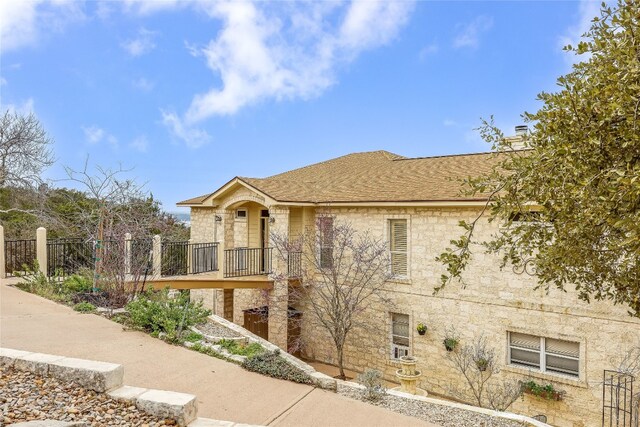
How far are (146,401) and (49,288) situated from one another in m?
8.46

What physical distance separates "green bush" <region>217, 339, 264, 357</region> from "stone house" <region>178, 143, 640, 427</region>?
5448 mm

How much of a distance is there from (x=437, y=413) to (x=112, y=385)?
491cm

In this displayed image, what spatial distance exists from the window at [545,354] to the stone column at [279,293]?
7.11m

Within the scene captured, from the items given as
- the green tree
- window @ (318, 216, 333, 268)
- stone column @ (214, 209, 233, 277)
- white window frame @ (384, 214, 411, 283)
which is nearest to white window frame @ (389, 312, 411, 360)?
white window frame @ (384, 214, 411, 283)

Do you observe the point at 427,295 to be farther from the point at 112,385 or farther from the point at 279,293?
the point at 112,385

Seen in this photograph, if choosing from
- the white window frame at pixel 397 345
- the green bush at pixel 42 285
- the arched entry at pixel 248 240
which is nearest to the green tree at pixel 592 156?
the white window frame at pixel 397 345

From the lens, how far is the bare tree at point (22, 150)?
22109mm

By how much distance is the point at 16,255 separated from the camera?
1424 centimetres

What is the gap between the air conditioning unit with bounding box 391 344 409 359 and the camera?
45.3 ft

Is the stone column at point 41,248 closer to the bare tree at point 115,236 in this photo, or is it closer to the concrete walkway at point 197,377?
the bare tree at point 115,236

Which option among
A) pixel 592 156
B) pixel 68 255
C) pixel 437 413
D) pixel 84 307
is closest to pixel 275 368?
pixel 437 413

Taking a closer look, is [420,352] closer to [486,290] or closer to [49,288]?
[486,290]

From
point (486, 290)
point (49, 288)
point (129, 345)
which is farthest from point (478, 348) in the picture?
point (49, 288)

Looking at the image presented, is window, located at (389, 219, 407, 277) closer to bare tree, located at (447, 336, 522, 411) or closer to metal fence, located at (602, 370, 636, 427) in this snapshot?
bare tree, located at (447, 336, 522, 411)
